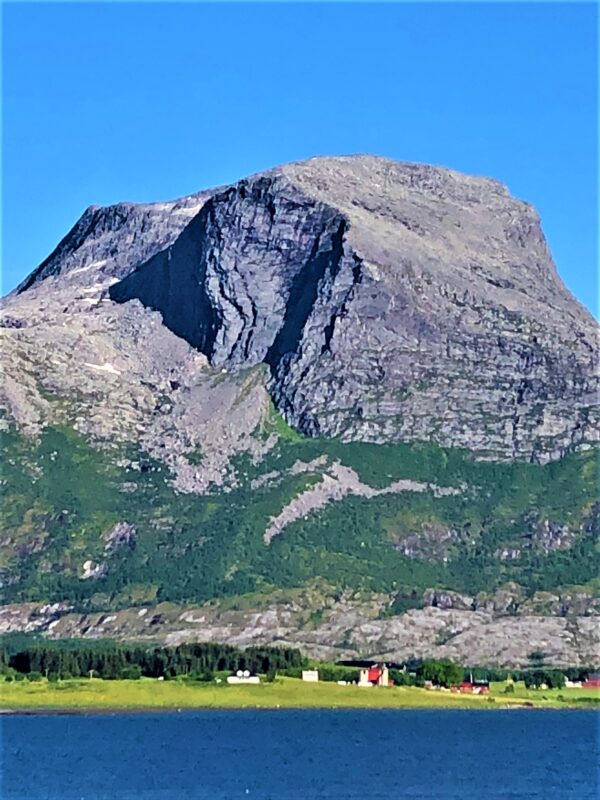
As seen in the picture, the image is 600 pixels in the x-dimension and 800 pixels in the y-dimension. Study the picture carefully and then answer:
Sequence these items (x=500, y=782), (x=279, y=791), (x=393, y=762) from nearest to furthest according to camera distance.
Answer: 1. (x=279, y=791)
2. (x=500, y=782)
3. (x=393, y=762)

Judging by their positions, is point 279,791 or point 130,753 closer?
point 279,791

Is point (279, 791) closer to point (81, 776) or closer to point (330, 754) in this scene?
point (81, 776)

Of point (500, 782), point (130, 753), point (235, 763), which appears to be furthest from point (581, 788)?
point (130, 753)

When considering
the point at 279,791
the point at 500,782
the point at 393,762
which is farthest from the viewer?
the point at 393,762

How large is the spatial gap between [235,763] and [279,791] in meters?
29.5

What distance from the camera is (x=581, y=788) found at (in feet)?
547

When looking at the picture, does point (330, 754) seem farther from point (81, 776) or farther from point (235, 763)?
point (81, 776)

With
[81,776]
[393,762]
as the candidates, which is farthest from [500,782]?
[81,776]

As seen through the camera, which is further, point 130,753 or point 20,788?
point 130,753

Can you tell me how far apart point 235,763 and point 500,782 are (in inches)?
1112

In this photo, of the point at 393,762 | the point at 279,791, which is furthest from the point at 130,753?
the point at 279,791

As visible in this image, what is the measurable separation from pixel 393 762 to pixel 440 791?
2657 centimetres

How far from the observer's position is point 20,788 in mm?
163500

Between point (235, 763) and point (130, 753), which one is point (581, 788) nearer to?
point (235, 763)
